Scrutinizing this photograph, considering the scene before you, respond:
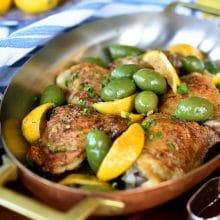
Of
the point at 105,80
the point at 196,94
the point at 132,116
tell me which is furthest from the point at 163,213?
the point at 105,80

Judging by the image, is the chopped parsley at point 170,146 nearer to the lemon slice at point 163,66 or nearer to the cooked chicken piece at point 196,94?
the cooked chicken piece at point 196,94

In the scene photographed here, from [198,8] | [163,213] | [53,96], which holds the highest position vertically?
[198,8]

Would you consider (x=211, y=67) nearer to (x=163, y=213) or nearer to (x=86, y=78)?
(x=86, y=78)

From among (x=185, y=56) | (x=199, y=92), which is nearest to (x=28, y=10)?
(x=185, y=56)

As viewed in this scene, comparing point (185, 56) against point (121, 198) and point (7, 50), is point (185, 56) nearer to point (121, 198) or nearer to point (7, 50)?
point (7, 50)

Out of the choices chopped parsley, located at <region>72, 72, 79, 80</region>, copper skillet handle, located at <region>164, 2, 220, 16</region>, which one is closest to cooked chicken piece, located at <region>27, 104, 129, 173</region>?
chopped parsley, located at <region>72, 72, 79, 80</region>

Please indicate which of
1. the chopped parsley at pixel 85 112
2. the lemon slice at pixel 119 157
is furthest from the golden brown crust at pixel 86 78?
the lemon slice at pixel 119 157
